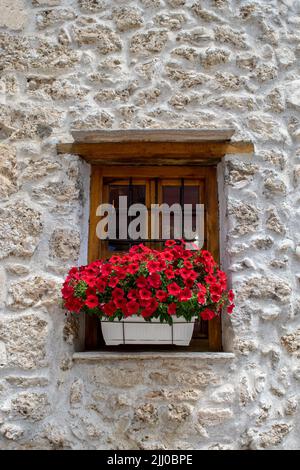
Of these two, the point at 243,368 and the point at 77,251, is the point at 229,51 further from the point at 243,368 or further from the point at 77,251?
the point at 243,368

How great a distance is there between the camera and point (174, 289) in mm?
2463

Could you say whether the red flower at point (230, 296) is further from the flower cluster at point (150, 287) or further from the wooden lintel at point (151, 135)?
the wooden lintel at point (151, 135)

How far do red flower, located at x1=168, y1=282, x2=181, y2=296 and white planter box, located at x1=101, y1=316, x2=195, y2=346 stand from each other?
20 cm

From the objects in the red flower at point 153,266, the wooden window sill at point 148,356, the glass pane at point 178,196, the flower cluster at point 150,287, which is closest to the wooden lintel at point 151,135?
the glass pane at point 178,196

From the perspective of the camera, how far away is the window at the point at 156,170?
2.90 meters

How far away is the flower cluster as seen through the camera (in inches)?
97.3

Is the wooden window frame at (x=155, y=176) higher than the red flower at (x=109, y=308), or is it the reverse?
the wooden window frame at (x=155, y=176)

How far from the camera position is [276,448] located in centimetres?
258

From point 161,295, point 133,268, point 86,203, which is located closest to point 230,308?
point 161,295

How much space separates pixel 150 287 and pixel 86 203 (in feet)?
2.57

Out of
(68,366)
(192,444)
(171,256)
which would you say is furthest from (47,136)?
(192,444)

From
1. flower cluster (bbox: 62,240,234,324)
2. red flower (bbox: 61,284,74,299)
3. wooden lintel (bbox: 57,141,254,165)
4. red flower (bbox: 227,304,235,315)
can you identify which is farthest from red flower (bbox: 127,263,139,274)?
wooden lintel (bbox: 57,141,254,165)

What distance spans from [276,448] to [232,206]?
1.33 m

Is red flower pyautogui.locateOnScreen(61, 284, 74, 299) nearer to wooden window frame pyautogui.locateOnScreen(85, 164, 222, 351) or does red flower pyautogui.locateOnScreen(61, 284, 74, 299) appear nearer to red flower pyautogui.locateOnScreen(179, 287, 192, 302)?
wooden window frame pyautogui.locateOnScreen(85, 164, 222, 351)
